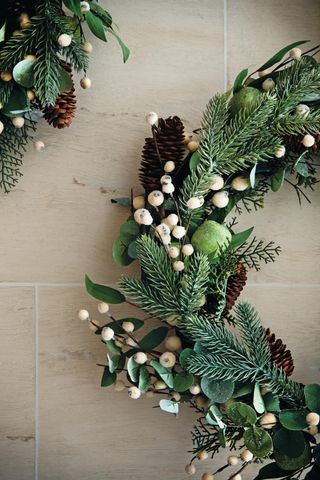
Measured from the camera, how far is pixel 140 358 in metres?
1.07

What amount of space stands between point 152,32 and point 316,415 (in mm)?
744

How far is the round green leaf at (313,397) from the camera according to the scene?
1056 mm

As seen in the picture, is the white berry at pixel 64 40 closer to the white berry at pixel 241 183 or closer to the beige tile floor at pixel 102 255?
the beige tile floor at pixel 102 255

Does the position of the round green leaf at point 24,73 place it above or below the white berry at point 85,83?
above

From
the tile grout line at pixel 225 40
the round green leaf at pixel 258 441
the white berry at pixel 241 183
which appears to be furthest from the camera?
the tile grout line at pixel 225 40

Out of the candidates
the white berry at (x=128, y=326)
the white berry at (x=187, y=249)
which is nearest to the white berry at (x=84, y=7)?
the white berry at (x=187, y=249)

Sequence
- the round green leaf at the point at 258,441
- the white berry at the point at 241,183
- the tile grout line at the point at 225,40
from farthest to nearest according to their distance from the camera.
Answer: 1. the tile grout line at the point at 225,40
2. the white berry at the point at 241,183
3. the round green leaf at the point at 258,441

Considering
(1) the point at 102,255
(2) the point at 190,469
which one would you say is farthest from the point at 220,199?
(2) the point at 190,469

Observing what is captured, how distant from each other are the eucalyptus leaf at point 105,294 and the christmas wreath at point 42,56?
0.79 ft

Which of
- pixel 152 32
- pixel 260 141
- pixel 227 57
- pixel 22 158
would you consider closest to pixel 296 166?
pixel 260 141

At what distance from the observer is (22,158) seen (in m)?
1.19

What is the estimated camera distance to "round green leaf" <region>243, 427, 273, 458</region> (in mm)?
1013

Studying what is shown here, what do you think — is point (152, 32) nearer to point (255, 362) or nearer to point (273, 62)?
point (273, 62)

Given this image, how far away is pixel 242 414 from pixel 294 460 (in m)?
0.11
